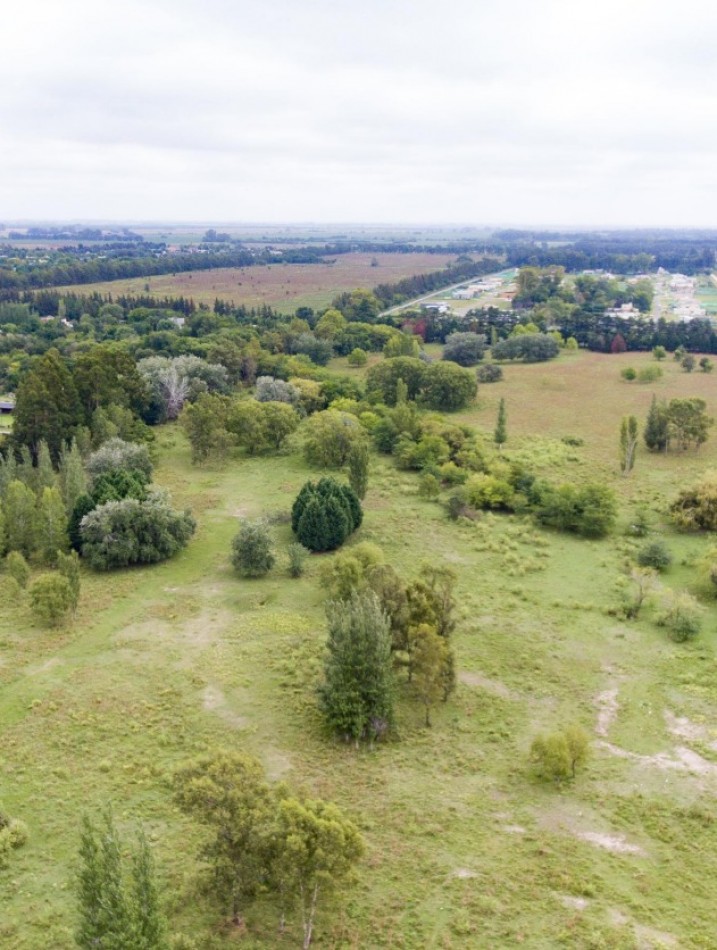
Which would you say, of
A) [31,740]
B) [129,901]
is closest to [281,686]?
[31,740]

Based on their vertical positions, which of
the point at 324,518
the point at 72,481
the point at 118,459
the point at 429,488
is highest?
the point at 118,459

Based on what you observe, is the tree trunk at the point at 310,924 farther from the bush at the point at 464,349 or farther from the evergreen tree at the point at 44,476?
the bush at the point at 464,349

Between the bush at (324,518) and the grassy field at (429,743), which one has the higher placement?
the bush at (324,518)

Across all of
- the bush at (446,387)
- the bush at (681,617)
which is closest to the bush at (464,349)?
the bush at (446,387)

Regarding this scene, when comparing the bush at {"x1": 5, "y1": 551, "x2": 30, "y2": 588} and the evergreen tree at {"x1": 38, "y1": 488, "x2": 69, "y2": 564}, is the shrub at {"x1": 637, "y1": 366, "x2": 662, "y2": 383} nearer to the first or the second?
the evergreen tree at {"x1": 38, "y1": 488, "x2": 69, "y2": 564}

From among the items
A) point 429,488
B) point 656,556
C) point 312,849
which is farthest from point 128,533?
point 656,556

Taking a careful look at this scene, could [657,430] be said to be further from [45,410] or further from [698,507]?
[45,410]

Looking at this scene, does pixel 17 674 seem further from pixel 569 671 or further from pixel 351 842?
pixel 569 671
